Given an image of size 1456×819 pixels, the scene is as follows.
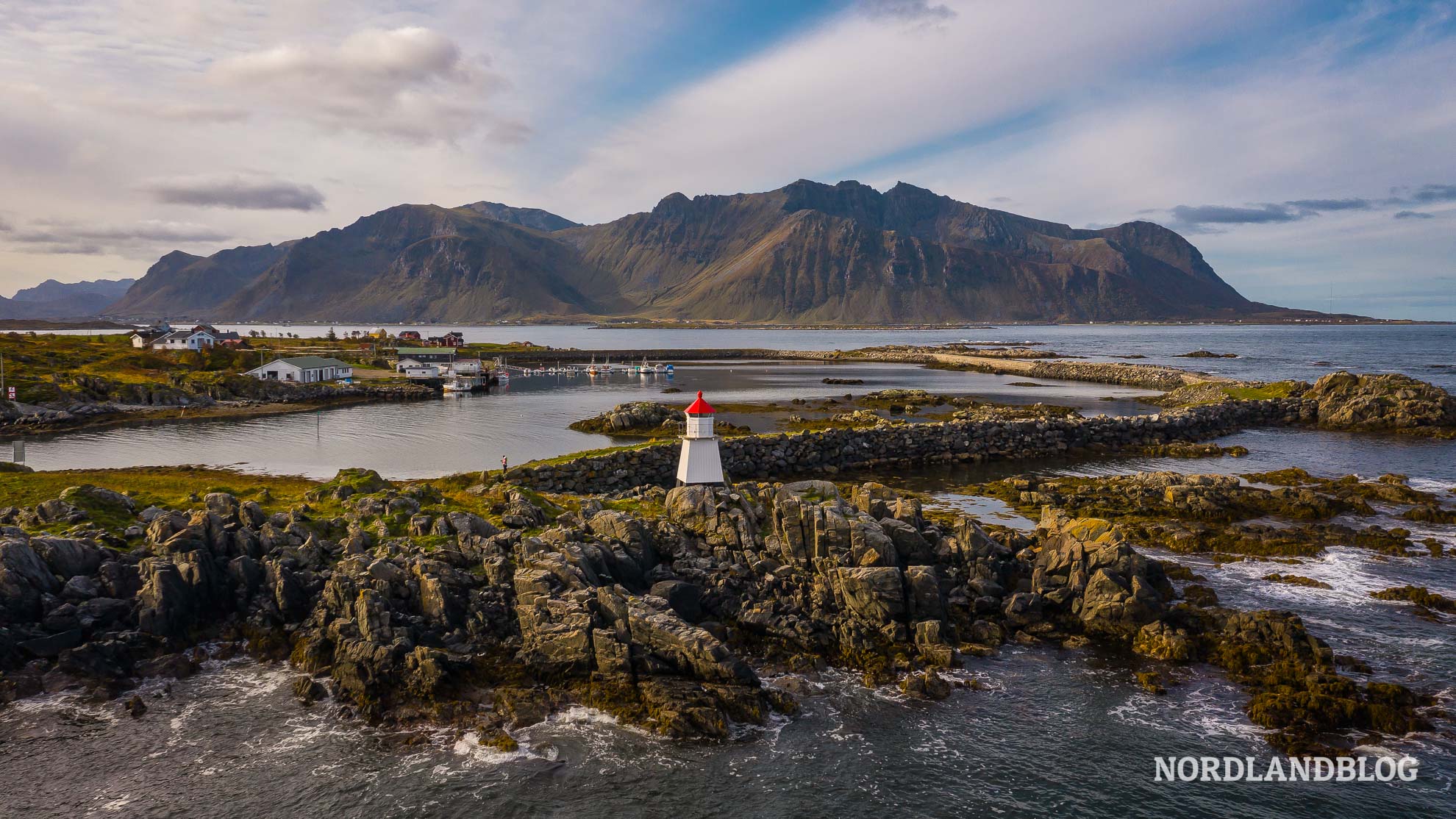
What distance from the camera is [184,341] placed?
4237 inches

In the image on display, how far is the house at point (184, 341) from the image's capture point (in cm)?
10706

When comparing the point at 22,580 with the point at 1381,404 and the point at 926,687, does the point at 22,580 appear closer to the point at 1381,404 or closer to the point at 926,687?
the point at 926,687

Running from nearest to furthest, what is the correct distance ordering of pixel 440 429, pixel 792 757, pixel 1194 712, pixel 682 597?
pixel 792 757 → pixel 1194 712 → pixel 682 597 → pixel 440 429

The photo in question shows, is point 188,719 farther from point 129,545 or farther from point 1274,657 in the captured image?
point 1274,657

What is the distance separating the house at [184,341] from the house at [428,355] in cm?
2536

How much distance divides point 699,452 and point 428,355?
100594 mm

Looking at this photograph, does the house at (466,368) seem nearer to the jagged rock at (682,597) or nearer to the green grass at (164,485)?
the green grass at (164,485)

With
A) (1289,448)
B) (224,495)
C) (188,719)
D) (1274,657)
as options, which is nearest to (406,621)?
(188,719)

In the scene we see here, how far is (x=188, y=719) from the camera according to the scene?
1583 cm

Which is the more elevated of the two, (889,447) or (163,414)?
(163,414)

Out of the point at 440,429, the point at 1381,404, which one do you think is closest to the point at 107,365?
the point at 440,429

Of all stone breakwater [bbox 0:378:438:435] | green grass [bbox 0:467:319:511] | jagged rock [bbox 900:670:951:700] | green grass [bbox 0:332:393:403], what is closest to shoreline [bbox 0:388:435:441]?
stone breakwater [bbox 0:378:438:435]

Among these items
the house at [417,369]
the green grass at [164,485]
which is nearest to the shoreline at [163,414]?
the house at [417,369]

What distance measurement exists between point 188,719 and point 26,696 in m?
3.78
